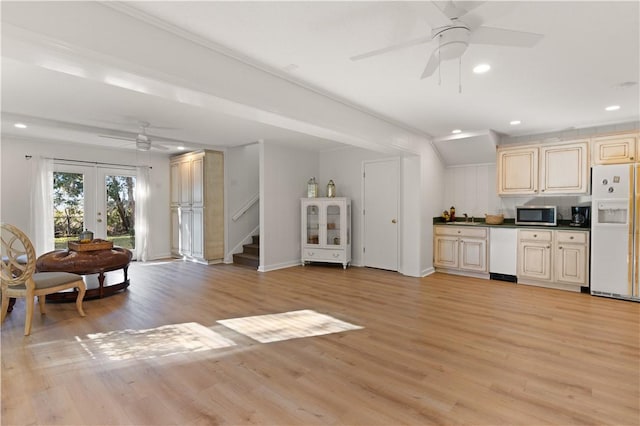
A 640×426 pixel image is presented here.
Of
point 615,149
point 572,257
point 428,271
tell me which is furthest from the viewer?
point 428,271

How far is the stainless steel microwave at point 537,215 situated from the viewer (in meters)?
4.91

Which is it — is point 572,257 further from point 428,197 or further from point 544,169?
point 428,197

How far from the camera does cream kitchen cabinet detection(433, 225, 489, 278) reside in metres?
5.34

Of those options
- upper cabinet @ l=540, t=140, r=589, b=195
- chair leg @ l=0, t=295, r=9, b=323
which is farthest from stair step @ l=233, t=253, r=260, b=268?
upper cabinet @ l=540, t=140, r=589, b=195

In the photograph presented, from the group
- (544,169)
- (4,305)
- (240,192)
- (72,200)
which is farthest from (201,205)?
(544,169)

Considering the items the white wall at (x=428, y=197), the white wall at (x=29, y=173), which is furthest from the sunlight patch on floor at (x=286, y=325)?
the white wall at (x=29, y=173)

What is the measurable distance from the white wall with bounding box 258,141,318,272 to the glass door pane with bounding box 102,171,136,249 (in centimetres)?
312

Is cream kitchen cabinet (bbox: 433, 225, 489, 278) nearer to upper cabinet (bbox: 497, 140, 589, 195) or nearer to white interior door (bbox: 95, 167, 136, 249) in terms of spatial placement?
upper cabinet (bbox: 497, 140, 589, 195)

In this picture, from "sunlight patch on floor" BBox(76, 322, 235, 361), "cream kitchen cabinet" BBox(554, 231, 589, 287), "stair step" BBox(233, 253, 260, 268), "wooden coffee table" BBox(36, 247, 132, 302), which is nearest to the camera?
"sunlight patch on floor" BBox(76, 322, 235, 361)

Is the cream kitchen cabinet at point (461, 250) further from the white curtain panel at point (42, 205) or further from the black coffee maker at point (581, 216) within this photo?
the white curtain panel at point (42, 205)

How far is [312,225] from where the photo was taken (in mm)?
6473

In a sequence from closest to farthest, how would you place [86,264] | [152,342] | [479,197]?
[152,342]
[86,264]
[479,197]

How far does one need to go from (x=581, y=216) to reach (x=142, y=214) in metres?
7.94

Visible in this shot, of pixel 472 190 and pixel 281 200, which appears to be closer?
pixel 472 190
